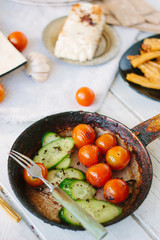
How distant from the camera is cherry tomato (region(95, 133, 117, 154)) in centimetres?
99

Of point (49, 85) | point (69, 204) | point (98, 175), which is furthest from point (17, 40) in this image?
point (69, 204)

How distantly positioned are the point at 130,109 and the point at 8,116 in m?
0.57

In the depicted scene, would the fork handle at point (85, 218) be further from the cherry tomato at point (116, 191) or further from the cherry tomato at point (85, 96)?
the cherry tomato at point (85, 96)

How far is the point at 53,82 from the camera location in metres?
1.38

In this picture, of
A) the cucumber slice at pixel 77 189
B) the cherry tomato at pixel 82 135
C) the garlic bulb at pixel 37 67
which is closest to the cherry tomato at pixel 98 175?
the cucumber slice at pixel 77 189

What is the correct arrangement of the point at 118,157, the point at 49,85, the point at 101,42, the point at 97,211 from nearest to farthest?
the point at 97,211 → the point at 118,157 → the point at 49,85 → the point at 101,42

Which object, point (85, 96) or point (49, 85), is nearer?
point (85, 96)

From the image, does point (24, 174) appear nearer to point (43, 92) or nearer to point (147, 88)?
point (43, 92)

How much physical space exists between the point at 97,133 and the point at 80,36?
1.94 feet

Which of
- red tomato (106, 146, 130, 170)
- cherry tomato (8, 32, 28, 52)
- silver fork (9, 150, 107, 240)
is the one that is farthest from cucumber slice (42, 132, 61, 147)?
cherry tomato (8, 32, 28, 52)

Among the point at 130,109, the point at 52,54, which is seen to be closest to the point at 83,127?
the point at 130,109

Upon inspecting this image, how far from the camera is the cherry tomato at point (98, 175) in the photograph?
0.89m

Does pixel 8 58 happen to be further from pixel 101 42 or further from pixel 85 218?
pixel 85 218

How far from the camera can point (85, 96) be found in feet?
4.05
